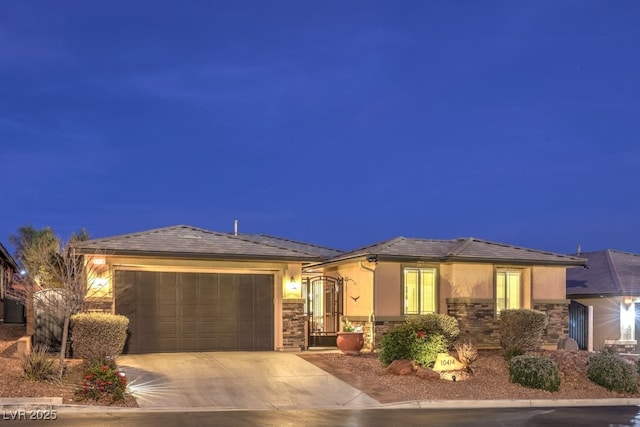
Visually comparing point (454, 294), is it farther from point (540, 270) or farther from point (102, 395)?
point (102, 395)

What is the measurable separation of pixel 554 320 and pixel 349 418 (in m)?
12.9

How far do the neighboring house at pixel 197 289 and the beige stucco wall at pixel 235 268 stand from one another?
3 centimetres

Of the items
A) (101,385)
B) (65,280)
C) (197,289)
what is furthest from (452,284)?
(101,385)

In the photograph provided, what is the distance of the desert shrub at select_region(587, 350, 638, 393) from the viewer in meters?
17.0

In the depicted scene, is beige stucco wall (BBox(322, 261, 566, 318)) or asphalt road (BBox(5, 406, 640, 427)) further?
beige stucco wall (BBox(322, 261, 566, 318))

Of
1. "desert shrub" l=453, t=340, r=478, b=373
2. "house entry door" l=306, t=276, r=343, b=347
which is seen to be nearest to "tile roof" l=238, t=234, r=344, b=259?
"house entry door" l=306, t=276, r=343, b=347

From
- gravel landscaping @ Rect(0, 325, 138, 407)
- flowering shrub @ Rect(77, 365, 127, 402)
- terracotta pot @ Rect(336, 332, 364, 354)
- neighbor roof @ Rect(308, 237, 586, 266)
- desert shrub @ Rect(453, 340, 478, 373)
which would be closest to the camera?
gravel landscaping @ Rect(0, 325, 138, 407)

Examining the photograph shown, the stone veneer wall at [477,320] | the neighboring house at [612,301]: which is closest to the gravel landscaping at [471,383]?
the stone veneer wall at [477,320]

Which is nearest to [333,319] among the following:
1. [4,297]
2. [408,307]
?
[408,307]

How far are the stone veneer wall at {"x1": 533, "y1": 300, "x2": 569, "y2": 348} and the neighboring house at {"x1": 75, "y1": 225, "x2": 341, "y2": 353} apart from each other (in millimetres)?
8042

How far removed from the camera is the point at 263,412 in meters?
13.4

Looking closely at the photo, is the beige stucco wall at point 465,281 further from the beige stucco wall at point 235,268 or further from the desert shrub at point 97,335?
the desert shrub at point 97,335

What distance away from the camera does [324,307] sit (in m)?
25.2

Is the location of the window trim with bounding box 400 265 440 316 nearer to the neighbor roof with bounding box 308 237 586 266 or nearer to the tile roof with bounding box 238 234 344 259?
the neighbor roof with bounding box 308 237 586 266
